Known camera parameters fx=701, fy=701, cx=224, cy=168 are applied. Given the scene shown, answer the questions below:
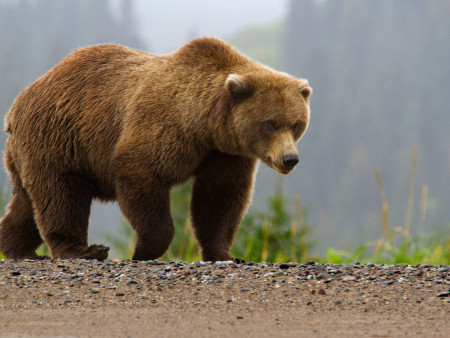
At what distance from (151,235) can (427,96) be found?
4698 inches

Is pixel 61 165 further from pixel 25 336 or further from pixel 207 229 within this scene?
pixel 25 336

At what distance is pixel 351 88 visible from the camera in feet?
420

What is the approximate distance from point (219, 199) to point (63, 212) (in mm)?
1437

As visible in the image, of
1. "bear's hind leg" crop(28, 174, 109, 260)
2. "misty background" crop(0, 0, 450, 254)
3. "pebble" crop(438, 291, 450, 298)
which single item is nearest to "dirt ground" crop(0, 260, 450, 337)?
"pebble" crop(438, 291, 450, 298)

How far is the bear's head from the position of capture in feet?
18.6

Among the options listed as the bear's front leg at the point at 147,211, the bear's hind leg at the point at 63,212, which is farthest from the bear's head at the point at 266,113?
the bear's hind leg at the point at 63,212

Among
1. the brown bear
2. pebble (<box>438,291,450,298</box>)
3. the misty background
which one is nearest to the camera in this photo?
pebble (<box>438,291,450,298</box>)

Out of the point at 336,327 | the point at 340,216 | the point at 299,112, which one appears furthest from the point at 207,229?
the point at 340,216

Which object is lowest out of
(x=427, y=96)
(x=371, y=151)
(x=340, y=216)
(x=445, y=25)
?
(x=340, y=216)

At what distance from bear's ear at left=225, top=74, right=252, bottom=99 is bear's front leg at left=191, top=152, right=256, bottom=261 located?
670 millimetres

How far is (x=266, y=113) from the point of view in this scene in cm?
572

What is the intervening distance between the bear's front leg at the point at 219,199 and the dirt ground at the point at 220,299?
3.39 ft

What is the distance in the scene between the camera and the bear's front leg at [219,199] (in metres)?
6.26

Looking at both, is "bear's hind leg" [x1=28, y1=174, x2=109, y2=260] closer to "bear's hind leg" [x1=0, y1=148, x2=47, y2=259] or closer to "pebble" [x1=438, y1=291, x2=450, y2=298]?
"bear's hind leg" [x1=0, y1=148, x2=47, y2=259]
